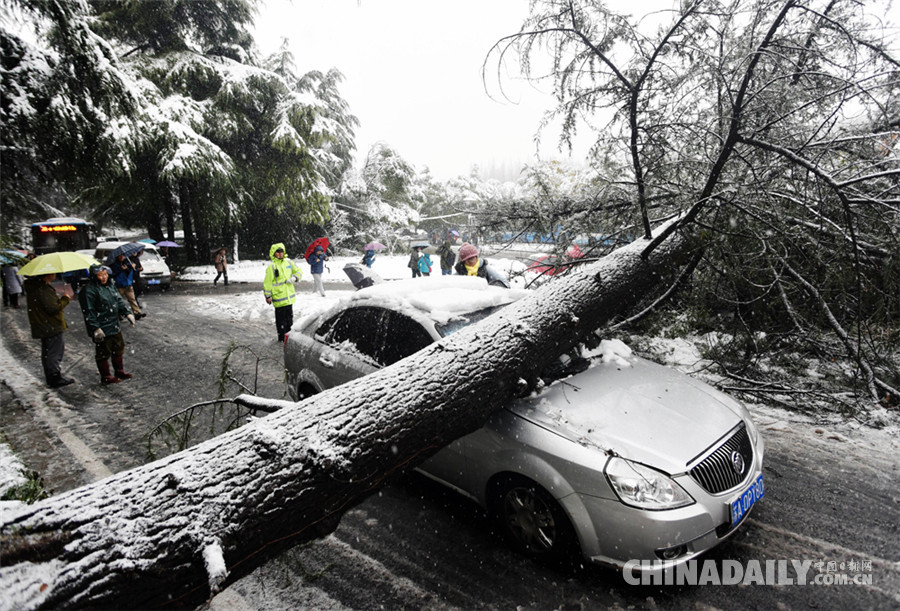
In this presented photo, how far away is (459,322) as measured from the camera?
3.43 metres

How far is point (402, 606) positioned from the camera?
233 cm

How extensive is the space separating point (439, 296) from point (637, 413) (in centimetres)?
188

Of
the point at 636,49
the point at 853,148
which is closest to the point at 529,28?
the point at 636,49

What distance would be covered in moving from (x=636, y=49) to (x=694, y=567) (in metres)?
3.95

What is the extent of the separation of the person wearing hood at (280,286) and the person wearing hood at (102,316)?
6.56ft

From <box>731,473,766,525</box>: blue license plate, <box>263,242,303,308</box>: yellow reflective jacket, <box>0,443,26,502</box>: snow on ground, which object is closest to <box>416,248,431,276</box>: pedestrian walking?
<box>263,242,303,308</box>: yellow reflective jacket

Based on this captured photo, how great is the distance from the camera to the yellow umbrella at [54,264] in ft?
17.1

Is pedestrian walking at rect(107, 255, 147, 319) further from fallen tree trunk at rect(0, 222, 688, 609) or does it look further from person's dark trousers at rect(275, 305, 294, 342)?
fallen tree trunk at rect(0, 222, 688, 609)

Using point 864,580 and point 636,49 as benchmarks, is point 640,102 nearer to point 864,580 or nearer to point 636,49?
point 636,49

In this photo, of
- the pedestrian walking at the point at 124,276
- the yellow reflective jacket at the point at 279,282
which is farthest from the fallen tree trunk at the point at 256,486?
the pedestrian walking at the point at 124,276

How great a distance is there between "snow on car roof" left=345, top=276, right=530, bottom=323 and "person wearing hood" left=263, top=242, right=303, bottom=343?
346cm

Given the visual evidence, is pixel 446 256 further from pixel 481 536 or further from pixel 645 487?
pixel 645 487

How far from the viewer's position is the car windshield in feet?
10.9

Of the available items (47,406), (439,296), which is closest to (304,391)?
(439,296)
